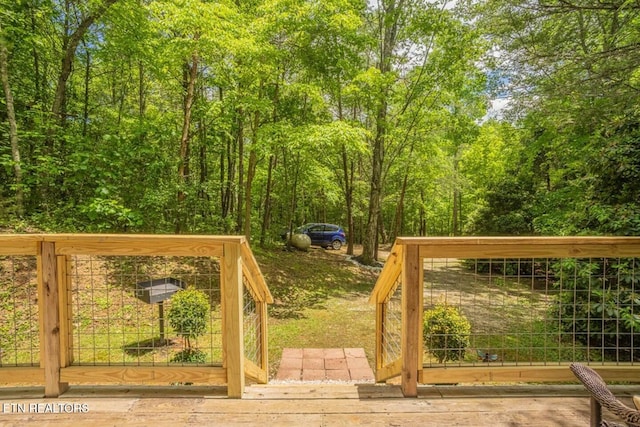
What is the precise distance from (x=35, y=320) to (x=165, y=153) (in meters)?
4.09

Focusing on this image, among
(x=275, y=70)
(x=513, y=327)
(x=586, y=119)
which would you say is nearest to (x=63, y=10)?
(x=275, y=70)

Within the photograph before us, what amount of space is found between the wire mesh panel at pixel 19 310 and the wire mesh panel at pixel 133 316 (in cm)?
48

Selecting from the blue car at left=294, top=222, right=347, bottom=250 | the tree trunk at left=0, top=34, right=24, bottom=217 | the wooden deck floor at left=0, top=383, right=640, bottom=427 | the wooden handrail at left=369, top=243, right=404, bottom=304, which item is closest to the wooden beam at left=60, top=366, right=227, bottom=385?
the wooden deck floor at left=0, top=383, right=640, bottom=427

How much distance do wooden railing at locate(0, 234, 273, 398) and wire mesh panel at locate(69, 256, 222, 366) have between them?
29.8 inches

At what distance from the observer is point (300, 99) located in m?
8.81

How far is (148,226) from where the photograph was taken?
6.66 metres

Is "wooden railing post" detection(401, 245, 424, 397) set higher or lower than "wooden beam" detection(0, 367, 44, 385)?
higher

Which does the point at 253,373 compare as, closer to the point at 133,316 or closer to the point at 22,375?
the point at 22,375

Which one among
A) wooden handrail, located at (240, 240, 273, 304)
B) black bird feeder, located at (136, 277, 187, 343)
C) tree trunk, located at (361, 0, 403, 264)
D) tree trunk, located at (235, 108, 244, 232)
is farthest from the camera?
tree trunk, located at (361, 0, 403, 264)

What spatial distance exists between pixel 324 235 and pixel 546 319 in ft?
39.0

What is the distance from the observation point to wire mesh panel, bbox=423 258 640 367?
231 centimetres

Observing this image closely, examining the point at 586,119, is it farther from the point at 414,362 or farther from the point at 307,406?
the point at 307,406

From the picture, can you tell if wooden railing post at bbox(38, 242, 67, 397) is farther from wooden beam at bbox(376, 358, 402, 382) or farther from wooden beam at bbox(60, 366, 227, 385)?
wooden beam at bbox(376, 358, 402, 382)

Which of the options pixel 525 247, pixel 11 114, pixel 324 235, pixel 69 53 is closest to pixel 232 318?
pixel 525 247
